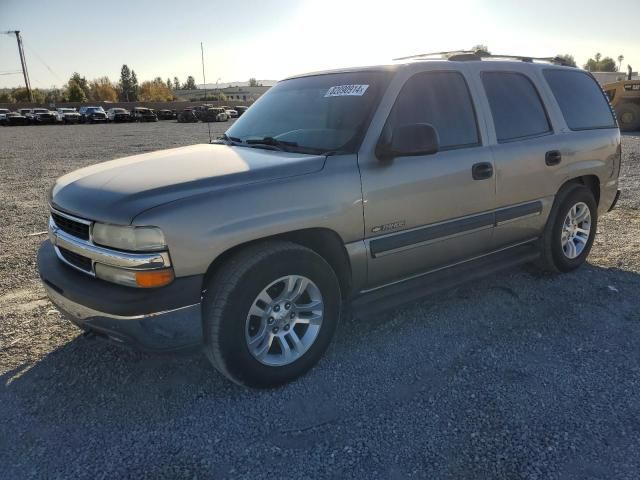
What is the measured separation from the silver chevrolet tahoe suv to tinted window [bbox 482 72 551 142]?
0.01 meters

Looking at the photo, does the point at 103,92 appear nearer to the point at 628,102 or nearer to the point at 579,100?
the point at 628,102

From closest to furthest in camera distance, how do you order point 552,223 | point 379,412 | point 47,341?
1. point 379,412
2. point 47,341
3. point 552,223

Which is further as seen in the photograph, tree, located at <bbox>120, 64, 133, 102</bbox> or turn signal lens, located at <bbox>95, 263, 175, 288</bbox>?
tree, located at <bbox>120, 64, 133, 102</bbox>

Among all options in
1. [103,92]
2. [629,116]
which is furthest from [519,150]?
[103,92]

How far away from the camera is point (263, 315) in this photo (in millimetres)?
2980

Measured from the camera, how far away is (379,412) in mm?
2869

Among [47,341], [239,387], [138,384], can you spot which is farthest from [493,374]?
[47,341]

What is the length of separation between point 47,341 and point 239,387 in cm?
161

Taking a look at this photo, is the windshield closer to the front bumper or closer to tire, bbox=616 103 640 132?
the front bumper

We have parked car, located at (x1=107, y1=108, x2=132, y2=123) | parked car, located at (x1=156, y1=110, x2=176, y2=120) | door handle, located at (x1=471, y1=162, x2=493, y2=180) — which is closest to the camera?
door handle, located at (x1=471, y1=162, x2=493, y2=180)

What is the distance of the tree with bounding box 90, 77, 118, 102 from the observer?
10994 centimetres

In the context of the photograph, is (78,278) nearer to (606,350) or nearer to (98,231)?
(98,231)

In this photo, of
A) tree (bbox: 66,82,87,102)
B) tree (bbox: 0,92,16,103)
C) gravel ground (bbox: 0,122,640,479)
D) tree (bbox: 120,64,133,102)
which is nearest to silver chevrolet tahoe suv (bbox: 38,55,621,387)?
gravel ground (bbox: 0,122,640,479)

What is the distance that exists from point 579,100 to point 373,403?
361cm
